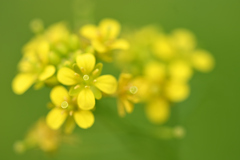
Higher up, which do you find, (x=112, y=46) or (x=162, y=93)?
(x=112, y=46)

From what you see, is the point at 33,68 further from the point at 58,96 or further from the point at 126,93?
the point at 126,93

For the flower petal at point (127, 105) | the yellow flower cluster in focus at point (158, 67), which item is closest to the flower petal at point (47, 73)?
the flower petal at point (127, 105)

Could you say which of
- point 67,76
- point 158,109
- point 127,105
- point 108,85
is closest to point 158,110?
point 158,109

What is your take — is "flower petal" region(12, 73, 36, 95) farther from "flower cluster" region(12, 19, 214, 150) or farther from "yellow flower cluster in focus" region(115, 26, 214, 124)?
"yellow flower cluster in focus" region(115, 26, 214, 124)

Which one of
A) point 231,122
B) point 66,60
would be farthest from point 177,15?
point 66,60

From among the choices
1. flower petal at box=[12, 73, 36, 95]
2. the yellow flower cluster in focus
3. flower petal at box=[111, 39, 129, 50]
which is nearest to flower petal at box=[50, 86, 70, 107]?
flower petal at box=[12, 73, 36, 95]

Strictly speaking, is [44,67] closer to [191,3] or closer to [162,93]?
[162,93]
